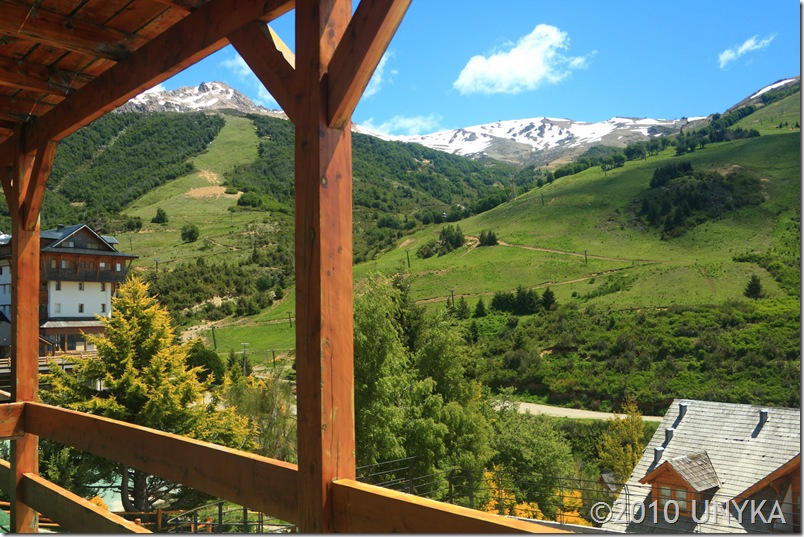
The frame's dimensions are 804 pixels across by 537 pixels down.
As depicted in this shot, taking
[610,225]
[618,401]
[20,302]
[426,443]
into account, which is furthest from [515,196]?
[20,302]

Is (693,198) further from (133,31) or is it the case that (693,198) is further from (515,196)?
(133,31)

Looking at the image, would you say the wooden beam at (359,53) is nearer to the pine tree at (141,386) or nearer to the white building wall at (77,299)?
the pine tree at (141,386)

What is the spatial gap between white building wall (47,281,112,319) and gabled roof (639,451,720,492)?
17948 mm

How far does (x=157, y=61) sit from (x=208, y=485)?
161 centimetres

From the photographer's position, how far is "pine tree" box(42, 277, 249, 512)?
12.1 m

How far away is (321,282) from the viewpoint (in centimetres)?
156

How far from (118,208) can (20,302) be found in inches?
2441

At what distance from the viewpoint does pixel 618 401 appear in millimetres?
30797

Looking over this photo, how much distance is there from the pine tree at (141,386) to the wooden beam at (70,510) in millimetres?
9452

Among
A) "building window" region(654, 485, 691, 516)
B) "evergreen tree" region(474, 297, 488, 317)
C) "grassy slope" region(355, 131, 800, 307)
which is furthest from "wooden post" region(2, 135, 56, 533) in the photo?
"grassy slope" region(355, 131, 800, 307)

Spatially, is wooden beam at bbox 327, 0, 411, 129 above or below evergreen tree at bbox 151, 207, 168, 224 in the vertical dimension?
below

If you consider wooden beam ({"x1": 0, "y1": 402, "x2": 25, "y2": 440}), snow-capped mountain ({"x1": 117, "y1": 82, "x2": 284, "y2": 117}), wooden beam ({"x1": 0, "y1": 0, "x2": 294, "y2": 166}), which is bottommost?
wooden beam ({"x1": 0, "y1": 402, "x2": 25, "y2": 440})

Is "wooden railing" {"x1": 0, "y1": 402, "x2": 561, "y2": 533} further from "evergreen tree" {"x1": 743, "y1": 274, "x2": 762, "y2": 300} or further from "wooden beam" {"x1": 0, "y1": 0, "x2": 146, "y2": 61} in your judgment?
"evergreen tree" {"x1": 743, "y1": 274, "x2": 762, "y2": 300}

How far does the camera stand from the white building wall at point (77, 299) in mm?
21250
